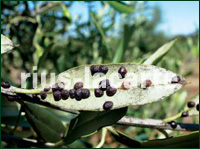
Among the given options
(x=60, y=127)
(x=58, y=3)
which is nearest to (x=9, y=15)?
(x=58, y=3)

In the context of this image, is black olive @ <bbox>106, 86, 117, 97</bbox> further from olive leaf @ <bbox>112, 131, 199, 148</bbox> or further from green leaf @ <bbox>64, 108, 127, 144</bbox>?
olive leaf @ <bbox>112, 131, 199, 148</bbox>

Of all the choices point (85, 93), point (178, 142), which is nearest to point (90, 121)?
point (85, 93)

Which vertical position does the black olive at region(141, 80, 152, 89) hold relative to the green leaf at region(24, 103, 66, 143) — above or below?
above

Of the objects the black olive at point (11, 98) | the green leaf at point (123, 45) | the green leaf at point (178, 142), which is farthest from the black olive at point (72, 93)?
the green leaf at point (123, 45)

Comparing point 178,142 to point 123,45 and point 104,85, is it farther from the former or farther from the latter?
point 123,45

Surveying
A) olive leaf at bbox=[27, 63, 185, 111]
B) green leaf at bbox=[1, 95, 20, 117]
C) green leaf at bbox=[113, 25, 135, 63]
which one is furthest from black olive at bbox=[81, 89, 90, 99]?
green leaf at bbox=[113, 25, 135, 63]

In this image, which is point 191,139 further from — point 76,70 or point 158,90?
point 76,70
